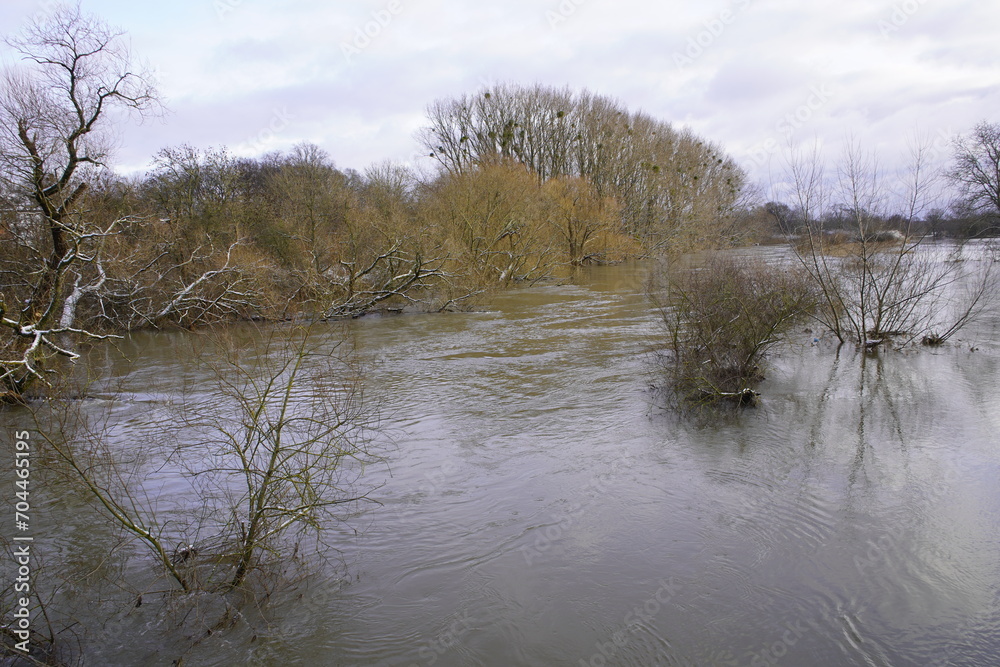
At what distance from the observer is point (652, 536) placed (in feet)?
21.8

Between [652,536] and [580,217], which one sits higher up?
[580,217]

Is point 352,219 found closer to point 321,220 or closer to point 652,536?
point 321,220

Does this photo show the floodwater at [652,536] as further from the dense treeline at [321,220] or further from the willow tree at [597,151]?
the willow tree at [597,151]

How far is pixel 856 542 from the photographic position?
643 cm

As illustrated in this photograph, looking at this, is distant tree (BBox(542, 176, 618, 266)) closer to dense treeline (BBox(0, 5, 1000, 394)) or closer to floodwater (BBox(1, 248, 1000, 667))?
dense treeline (BBox(0, 5, 1000, 394))

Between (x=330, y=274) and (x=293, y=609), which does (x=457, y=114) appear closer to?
(x=330, y=274)

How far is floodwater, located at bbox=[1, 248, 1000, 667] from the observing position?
5.05 metres

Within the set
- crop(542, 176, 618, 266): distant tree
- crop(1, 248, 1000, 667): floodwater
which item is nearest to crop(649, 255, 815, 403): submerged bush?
crop(1, 248, 1000, 667): floodwater

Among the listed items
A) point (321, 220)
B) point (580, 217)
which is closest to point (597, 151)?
point (580, 217)

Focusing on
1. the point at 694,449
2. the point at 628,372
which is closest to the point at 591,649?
the point at 694,449

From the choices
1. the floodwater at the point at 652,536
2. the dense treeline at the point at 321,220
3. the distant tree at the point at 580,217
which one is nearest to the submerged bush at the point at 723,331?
the floodwater at the point at 652,536

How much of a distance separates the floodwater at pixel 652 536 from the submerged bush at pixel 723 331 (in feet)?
1.95

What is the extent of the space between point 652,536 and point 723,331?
565cm

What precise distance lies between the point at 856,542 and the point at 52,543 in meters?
8.44
